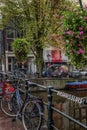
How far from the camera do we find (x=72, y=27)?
573cm

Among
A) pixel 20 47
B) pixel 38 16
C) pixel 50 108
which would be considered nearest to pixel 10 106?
pixel 50 108

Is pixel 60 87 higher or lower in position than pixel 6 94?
lower

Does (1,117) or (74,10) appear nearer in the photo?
(74,10)

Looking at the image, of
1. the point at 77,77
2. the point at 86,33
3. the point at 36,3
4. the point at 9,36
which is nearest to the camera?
the point at 86,33

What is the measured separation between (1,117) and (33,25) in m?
14.0

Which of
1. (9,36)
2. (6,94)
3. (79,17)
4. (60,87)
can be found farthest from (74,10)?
(9,36)

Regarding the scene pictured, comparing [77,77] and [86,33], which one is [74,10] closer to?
[86,33]

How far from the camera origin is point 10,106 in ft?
22.4

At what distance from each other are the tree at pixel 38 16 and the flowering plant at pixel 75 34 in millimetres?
13860

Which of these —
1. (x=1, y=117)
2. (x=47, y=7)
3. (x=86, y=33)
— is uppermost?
(x=47, y=7)

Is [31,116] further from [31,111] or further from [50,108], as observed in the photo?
[50,108]

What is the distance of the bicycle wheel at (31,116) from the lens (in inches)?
194

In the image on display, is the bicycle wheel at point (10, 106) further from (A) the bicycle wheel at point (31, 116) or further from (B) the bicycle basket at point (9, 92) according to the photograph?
(A) the bicycle wheel at point (31, 116)

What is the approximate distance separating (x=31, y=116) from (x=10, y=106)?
5.60 feet
